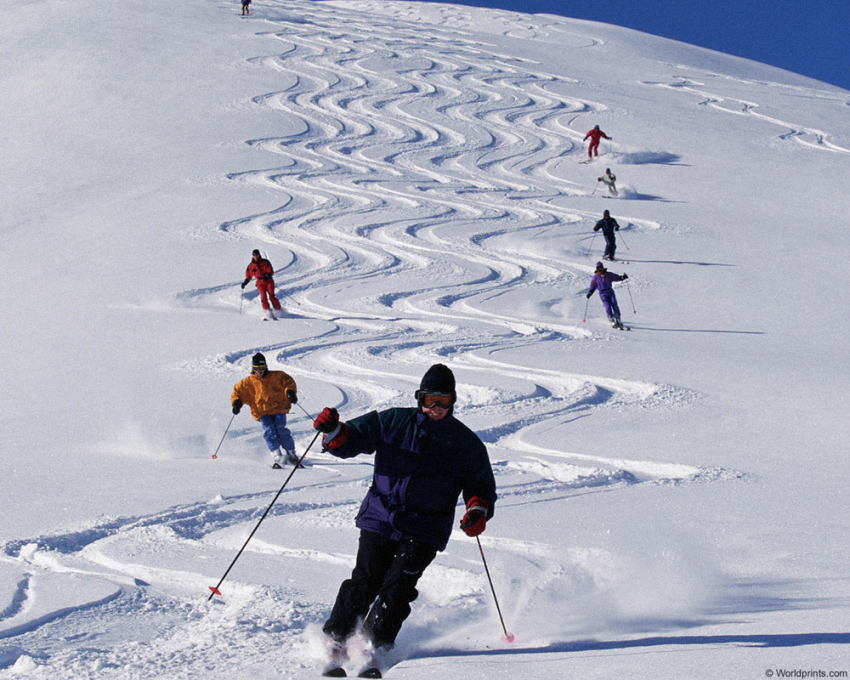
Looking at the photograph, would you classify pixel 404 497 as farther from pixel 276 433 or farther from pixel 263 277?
pixel 263 277

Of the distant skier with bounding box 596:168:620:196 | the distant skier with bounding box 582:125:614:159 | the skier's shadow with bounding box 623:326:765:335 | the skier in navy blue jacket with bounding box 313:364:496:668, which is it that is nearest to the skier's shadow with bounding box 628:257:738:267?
the skier's shadow with bounding box 623:326:765:335

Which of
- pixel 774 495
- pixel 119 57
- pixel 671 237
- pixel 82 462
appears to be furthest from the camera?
pixel 119 57

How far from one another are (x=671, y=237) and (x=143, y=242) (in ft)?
36.1

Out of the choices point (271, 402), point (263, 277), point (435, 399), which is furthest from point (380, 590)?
point (263, 277)

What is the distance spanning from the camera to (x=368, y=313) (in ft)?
43.5

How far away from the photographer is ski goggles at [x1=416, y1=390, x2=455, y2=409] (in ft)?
11.8

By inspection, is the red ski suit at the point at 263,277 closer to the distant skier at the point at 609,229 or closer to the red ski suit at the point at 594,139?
the distant skier at the point at 609,229

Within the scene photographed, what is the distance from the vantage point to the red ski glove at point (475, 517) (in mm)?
3578

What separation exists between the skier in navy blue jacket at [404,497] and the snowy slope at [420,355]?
26cm

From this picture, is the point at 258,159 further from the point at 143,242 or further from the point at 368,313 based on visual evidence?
the point at 368,313

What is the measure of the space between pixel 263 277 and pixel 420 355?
10.7ft

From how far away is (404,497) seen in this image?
12.1 ft

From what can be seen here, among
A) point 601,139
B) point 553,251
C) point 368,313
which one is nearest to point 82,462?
point 368,313

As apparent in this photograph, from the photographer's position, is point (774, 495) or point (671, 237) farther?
point (671, 237)
